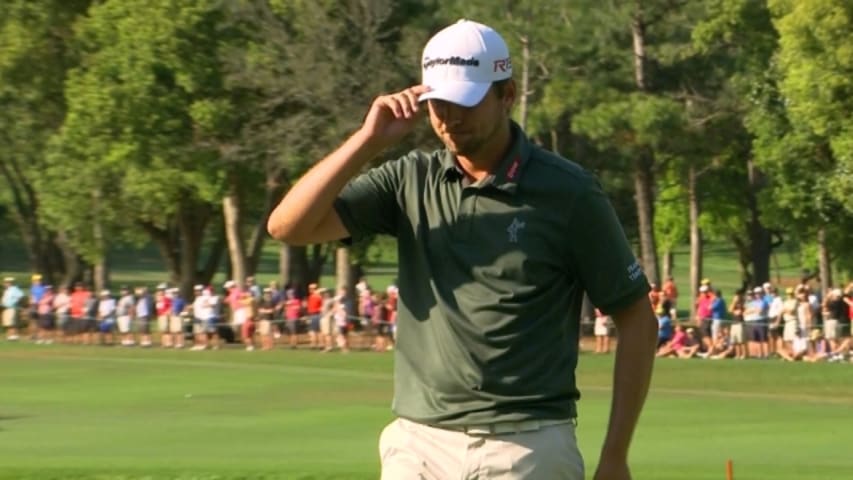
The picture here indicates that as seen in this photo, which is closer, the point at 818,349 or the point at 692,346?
the point at 818,349

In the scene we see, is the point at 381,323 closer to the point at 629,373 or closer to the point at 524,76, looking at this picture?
the point at 524,76

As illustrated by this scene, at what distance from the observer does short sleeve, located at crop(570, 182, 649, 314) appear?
5.43 metres

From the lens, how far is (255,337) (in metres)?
42.8

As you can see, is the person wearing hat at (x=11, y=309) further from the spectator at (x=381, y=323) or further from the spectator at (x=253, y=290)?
the spectator at (x=381, y=323)

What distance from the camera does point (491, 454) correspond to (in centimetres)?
548

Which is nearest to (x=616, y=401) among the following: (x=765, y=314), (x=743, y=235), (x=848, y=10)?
(x=765, y=314)

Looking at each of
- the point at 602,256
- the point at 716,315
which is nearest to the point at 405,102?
the point at 602,256

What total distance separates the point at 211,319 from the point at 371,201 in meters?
37.3

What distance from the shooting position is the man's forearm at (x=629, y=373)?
5414 mm

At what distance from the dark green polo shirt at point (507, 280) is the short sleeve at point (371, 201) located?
91mm

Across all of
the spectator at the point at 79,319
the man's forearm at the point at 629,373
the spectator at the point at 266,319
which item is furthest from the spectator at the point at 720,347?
the man's forearm at the point at 629,373

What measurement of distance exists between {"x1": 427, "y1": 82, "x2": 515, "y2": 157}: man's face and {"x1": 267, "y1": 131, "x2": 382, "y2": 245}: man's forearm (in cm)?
19

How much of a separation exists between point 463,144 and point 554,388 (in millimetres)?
746

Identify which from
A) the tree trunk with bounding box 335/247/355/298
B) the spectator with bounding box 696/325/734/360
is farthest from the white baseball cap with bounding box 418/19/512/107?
the tree trunk with bounding box 335/247/355/298
